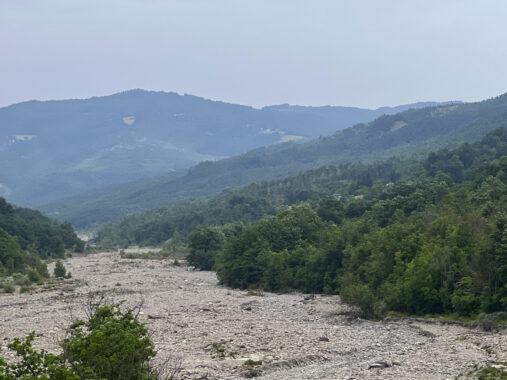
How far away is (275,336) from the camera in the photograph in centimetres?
3200

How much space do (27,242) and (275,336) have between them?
68037 millimetres

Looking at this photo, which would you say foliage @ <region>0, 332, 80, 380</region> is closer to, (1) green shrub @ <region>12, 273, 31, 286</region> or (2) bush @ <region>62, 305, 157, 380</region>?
(2) bush @ <region>62, 305, 157, 380</region>

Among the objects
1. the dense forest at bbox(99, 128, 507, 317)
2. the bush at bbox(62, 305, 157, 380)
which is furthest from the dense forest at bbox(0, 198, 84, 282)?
the bush at bbox(62, 305, 157, 380)

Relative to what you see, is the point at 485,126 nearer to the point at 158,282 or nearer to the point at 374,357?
the point at 158,282

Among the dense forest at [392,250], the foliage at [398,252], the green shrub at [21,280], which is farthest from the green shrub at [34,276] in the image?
the foliage at [398,252]

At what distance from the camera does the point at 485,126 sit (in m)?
174

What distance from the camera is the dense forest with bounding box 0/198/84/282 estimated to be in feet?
221

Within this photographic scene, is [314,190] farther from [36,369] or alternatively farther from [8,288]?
[36,369]

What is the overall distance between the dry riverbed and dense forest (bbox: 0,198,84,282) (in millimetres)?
17542

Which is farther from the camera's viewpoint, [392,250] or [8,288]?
[8,288]

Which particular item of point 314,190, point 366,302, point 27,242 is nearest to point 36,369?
point 366,302

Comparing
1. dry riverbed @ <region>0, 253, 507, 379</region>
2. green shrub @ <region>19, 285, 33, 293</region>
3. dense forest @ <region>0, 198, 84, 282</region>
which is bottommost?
dry riverbed @ <region>0, 253, 507, 379</region>

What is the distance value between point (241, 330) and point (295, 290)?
1810 centimetres

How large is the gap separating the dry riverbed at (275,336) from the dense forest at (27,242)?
1754 cm
